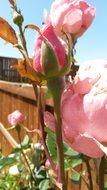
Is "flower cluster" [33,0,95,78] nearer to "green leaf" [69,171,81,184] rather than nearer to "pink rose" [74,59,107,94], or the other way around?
"pink rose" [74,59,107,94]

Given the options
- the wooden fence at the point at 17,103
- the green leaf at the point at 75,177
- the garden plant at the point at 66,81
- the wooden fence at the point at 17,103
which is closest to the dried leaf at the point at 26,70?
the garden plant at the point at 66,81

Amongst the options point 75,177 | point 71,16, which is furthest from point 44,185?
point 71,16

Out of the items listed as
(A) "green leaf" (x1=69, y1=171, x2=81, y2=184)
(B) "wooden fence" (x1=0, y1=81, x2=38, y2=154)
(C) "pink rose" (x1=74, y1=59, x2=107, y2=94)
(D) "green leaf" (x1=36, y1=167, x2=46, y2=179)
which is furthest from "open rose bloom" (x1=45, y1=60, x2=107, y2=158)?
(B) "wooden fence" (x1=0, y1=81, x2=38, y2=154)

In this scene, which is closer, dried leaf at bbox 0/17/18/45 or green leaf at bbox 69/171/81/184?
dried leaf at bbox 0/17/18/45

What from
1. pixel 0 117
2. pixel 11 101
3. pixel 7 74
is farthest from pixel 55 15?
pixel 7 74

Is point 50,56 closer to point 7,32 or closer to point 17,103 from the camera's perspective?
point 7,32

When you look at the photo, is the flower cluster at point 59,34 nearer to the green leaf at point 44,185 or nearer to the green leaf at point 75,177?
the green leaf at point 75,177
